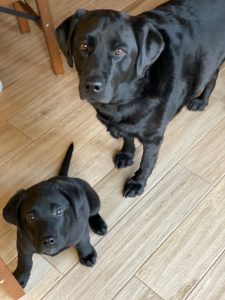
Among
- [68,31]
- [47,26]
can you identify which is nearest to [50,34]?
[47,26]

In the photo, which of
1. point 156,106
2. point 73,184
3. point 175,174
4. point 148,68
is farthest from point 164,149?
point 73,184

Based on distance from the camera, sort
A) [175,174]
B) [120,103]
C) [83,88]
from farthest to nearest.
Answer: [175,174] → [120,103] → [83,88]

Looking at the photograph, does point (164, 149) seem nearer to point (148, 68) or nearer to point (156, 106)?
point (156, 106)

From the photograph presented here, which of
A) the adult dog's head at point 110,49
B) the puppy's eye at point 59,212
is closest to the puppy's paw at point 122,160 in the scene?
the adult dog's head at point 110,49

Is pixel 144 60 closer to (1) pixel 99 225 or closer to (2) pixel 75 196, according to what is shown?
(2) pixel 75 196

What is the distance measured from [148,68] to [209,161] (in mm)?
550

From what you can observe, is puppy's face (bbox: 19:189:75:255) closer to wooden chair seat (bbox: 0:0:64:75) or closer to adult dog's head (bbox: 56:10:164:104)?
adult dog's head (bbox: 56:10:164:104)

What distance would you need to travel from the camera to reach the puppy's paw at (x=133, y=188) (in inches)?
59.5

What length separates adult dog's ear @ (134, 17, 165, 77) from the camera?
44.8 inches

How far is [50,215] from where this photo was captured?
1.08m

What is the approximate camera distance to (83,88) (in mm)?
1161

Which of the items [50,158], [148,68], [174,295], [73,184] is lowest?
[174,295]

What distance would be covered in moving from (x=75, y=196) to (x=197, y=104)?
87 centimetres

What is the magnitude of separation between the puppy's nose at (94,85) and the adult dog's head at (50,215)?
28 centimetres
